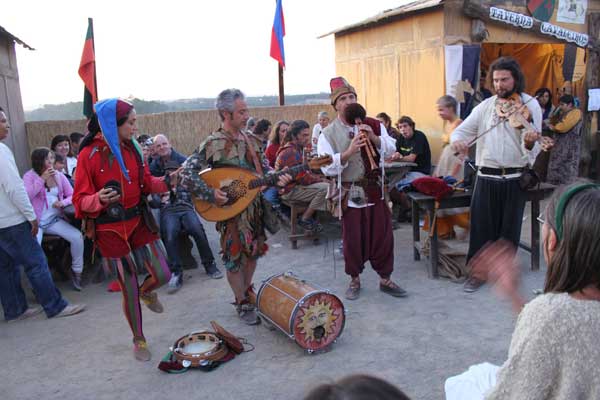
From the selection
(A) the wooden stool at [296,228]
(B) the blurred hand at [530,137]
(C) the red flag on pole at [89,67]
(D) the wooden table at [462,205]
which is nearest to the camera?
(B) the blurred hand at [530,137]

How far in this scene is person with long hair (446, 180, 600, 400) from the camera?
1.49 m

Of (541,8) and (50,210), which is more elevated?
(541,8)

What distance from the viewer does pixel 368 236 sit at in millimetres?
4867

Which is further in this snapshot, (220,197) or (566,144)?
(566,144)

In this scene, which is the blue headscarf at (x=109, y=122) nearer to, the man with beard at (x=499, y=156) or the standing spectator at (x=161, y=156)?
the standing spectator at (x=161, y=156)

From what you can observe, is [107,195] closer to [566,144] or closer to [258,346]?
[258,346]

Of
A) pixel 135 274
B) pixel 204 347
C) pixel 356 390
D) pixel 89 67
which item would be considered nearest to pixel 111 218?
pixel 135 274

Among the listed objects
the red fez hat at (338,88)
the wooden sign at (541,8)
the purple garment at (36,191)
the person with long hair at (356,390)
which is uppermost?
the wooden sign at (541,8)

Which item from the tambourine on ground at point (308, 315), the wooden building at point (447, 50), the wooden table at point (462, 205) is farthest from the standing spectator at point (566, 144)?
the tambourine on ground at point (308, 315)

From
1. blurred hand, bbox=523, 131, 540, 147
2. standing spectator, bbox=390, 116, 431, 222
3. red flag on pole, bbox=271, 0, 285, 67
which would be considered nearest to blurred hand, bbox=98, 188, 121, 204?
blurred hand, bbox=523, 131, 540, 147

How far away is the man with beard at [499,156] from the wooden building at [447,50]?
Result: 3988 millimetres

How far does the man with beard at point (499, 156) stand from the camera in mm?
4688

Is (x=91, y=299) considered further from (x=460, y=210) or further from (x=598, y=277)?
(x=598, y=277)

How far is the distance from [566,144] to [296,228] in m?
4.98
